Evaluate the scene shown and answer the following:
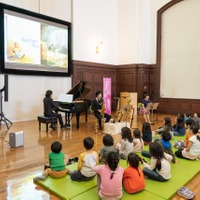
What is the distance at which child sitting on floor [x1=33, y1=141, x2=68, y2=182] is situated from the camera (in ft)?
8.78

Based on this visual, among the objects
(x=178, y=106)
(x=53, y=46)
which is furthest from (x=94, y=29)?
(x=178, y=106)

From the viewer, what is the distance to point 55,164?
108 inches

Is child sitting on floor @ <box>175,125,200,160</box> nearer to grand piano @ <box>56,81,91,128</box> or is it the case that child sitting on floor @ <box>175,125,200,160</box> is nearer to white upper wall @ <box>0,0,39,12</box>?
grand piano @ <box>56,81,91,128</box>

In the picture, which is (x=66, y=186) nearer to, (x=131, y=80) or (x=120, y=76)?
(x=131, y=80)

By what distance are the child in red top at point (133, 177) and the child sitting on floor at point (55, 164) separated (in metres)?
0.91

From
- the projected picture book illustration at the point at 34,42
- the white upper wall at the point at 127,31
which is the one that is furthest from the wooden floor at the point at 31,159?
the white upper wall at the point at 127,31

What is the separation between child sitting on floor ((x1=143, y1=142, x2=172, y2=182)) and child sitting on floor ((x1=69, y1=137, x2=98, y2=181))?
28.4 inches

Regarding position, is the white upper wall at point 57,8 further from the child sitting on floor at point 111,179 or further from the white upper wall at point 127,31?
the child sitting on floor at point 111,179

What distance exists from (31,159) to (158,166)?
2.20 meters

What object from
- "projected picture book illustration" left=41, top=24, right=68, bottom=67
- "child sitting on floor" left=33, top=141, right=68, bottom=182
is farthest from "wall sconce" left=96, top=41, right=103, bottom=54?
"child sitting on floor" left=33, top=141, right=68, bottom=182

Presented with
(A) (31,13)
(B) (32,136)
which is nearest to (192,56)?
(A) (31,13)

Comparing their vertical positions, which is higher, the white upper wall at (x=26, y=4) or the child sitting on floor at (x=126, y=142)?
the white upper wall at (x=26, y=4)

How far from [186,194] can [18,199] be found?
6.28 ft

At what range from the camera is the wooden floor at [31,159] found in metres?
2.42
